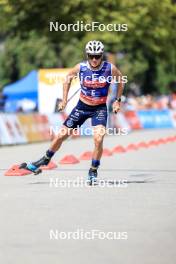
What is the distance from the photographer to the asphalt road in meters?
7.14

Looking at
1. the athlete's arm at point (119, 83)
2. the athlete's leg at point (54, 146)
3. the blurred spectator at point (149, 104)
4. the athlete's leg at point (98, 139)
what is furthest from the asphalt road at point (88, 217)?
the blurred spectator at point (149, 104)

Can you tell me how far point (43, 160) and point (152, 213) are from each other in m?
3.75

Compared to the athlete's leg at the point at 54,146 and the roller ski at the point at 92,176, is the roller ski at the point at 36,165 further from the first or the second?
the roller ski at the point at 92,176

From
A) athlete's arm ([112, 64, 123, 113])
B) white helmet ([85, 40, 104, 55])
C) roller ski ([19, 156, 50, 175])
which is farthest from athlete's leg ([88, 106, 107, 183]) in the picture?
white helmet ([85, 40, 104, 55])

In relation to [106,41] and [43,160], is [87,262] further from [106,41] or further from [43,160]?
[106,41]

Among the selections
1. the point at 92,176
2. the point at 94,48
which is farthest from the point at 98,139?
the point at 94,48

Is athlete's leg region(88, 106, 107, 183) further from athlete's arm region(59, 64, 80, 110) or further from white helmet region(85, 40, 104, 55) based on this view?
white helmet region(85, 40, 104, 55)

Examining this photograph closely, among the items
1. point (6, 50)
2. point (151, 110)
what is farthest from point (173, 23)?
point (6, 50)

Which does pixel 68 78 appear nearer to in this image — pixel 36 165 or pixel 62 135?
pixel 62 135

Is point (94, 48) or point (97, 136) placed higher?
point (94, 48)

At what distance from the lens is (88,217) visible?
30.3ft

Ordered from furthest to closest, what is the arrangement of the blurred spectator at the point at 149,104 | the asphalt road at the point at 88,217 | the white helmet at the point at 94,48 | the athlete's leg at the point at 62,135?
the blurred spectator at the point at 149,104, the athlete's leg at the point at 62,135, the white helmet at the point at 94,48, the asphalt road at the point at 88,217

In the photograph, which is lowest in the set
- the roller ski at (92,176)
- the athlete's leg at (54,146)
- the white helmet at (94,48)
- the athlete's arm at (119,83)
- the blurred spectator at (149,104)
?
the blurred spectator at (149,104)

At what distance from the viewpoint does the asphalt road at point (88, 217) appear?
23.4 feet
